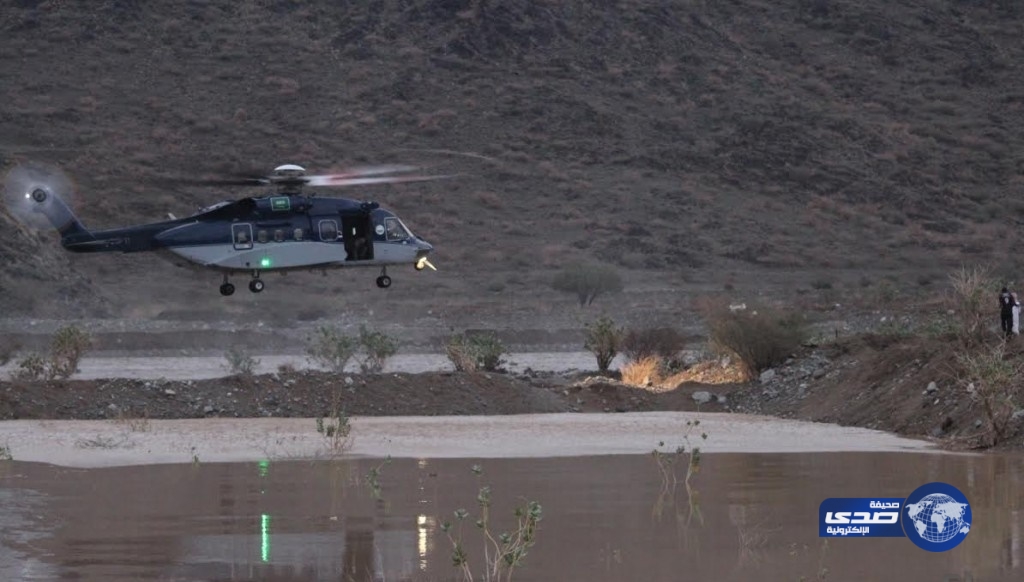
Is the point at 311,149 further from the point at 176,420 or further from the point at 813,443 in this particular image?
the point at 813,443

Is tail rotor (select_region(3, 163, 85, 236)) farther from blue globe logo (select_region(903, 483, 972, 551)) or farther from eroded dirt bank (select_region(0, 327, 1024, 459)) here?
blue globe logo (select_region(903, 483, 972, 551))

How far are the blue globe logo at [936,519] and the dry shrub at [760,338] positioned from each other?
16.1 meters

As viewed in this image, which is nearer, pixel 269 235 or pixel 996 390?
pixel 996 390

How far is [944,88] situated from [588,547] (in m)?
74.1

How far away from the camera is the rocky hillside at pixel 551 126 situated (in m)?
68.8

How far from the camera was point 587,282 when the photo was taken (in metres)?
63.2

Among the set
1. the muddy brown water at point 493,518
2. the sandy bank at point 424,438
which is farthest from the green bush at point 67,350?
the muddy brown water at point 493,518

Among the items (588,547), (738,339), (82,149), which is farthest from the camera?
(82,149)

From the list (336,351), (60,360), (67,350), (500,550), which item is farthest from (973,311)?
(60,360)

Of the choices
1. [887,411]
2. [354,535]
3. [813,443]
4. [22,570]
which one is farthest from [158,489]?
[887,411]

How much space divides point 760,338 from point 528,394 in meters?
4.89

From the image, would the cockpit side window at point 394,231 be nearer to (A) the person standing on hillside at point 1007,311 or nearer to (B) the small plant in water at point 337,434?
(B) the small plant in water at point 337,434

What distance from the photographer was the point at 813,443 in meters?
24.6

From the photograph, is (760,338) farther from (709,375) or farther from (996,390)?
(996,390)
